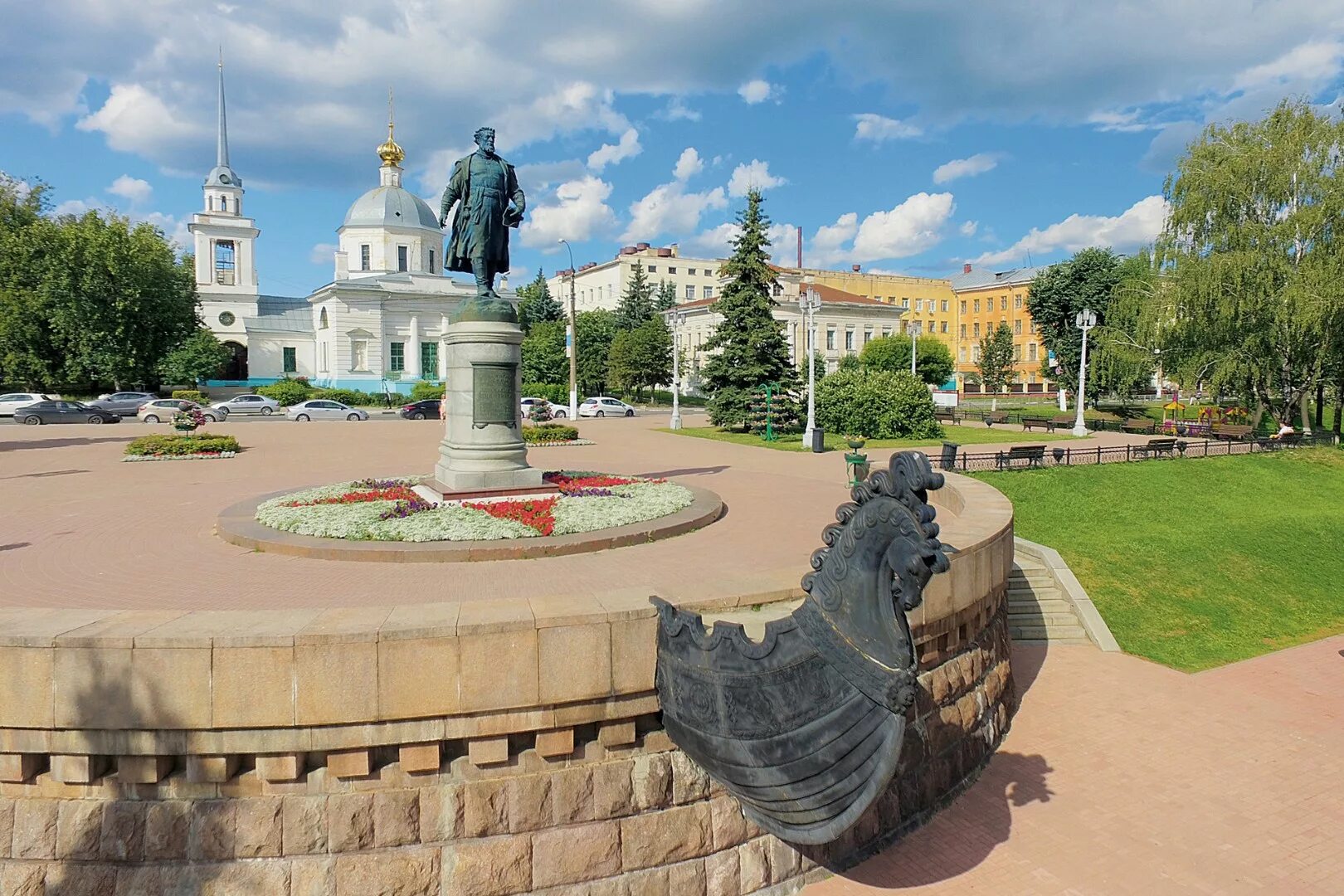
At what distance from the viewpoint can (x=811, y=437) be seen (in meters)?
25.7

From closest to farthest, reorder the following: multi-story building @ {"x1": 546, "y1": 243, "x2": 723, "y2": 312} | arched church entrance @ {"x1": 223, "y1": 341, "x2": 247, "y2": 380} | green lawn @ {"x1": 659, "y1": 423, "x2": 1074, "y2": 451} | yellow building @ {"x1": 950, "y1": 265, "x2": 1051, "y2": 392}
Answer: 1. green lawn @ {"x1": 659, "y1": 423, "x2": 1074, "y2": 451}
2. arched church entrance @ {"x1": 223, "y1": 341, "x2": 247, "y2": 380}
3. yellow building @ {"x1": 950, "y1": 265, "x2": 1051, "y2": 392}
4. multi-story building @ {"x1": 546, "y1": 243, "x2": 723, "y2": 312}

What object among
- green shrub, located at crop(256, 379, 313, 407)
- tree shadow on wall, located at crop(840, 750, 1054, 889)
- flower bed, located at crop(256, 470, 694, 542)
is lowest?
tree shadow on wall, located at crop(840, 750, 1054, 889)

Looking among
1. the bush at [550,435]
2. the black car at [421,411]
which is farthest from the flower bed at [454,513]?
the black car at [421,411]

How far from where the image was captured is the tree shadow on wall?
622 cm

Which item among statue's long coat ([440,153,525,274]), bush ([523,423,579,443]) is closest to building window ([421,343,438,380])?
bush ([523,423,579,443])

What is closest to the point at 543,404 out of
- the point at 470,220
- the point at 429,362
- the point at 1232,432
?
the point at 429,362

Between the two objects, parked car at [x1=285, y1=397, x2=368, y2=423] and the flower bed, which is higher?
parked car at [x1=285, y1=397, x2=368, y2=423]

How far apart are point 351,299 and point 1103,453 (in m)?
51.3

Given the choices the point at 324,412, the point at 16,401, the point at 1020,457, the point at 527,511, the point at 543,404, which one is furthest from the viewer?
the point at 324,412

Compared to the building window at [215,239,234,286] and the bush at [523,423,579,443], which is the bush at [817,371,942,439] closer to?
the bush at [523,423,579,443]

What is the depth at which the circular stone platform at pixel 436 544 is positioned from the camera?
8.48 m

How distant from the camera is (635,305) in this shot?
74688mm

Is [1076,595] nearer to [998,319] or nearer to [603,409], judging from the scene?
[603,409]

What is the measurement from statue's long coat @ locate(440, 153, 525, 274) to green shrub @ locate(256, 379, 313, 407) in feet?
139
